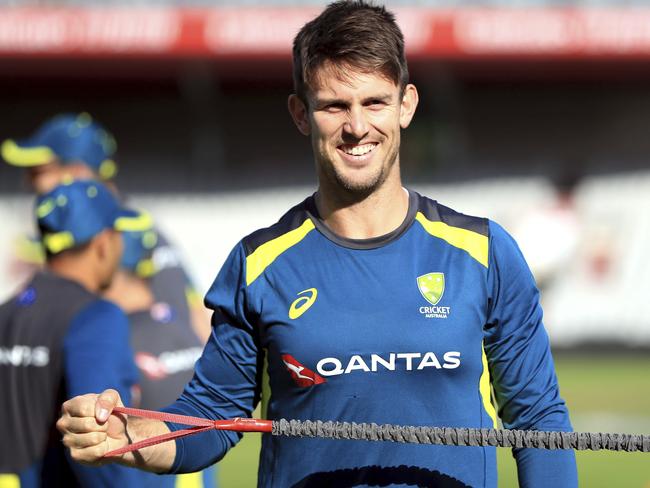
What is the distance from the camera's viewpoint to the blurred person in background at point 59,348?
4148 millimetres

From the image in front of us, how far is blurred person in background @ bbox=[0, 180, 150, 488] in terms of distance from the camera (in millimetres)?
4148

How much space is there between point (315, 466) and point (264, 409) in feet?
0.88

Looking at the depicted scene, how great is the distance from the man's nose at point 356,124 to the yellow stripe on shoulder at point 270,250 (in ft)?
1.00

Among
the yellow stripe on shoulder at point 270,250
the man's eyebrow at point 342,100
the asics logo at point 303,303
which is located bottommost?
the asics logo at point 303,303

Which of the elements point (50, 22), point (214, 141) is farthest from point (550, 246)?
point (50, 22)

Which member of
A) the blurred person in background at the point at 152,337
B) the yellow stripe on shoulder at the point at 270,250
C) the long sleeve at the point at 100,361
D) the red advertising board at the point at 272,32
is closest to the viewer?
the yellow stripe on shoulder at the point at 270,250

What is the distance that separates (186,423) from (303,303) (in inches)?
16.5

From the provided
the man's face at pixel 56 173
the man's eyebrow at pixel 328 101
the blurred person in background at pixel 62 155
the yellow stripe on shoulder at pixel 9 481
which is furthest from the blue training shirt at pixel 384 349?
the man's face at pixel 56 173

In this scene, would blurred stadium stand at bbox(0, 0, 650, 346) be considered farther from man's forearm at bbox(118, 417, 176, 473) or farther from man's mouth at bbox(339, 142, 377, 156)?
man's forearm at bbox(118, 417, 176, 473)

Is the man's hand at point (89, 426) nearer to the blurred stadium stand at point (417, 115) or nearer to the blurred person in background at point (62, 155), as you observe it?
the blurred person in background at point (62, 155)

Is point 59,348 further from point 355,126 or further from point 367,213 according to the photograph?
point 355,126

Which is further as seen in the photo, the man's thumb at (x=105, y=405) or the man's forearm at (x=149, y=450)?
the man's forearm at (x=149, y=450)

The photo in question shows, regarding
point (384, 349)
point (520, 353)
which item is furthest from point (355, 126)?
point (520, 353)

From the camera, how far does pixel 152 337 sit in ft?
16.7
